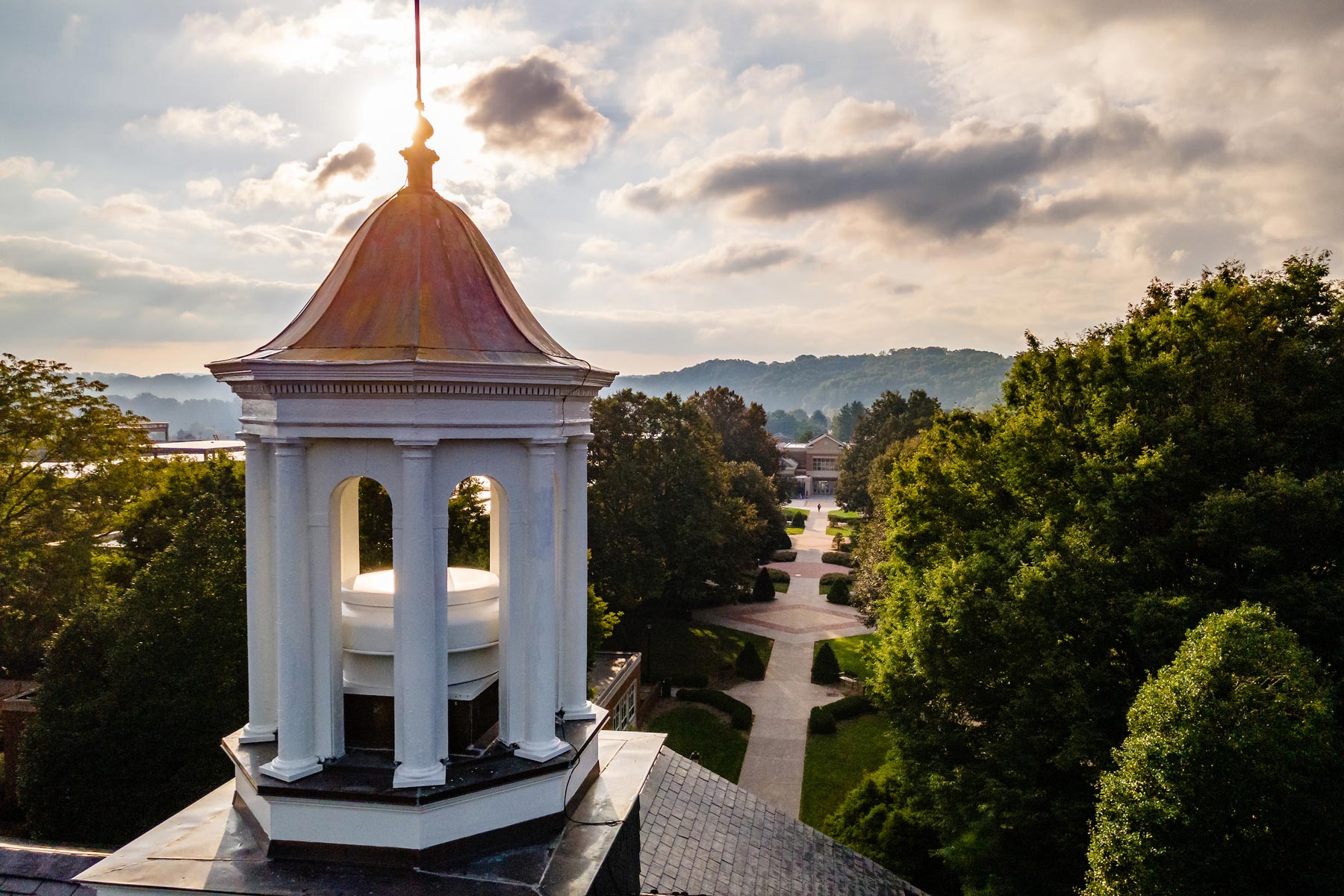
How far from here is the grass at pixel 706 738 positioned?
29.5 meters

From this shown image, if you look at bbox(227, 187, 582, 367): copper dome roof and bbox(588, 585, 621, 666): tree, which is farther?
bbox(588, 585, 621, 666): tree

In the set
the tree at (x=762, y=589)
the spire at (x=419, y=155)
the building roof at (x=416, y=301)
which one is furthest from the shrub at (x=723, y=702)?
the spire at (x=419, y=155)

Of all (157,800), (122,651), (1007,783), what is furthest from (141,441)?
(1007,783)

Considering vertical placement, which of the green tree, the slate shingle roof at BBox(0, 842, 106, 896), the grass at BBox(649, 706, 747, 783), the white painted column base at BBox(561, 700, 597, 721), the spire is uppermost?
the spire

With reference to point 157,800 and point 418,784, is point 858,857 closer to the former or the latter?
point 418,784

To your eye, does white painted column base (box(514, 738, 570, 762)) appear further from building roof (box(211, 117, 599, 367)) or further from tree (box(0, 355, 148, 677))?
tree (box(0, 355, 148, 677))

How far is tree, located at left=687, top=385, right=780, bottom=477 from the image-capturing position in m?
78.7

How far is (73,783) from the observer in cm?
2098

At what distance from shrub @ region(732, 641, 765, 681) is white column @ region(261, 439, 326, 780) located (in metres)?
31.0

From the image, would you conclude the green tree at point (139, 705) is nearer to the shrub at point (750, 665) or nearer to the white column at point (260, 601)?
the white column at point (260, 601)

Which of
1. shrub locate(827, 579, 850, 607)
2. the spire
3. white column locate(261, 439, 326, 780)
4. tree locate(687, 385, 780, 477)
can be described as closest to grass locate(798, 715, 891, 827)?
shrub locate(827, 579, 850, 607)

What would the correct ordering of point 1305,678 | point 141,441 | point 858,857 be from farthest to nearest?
point 141,441, point 858,857, point 1305,678

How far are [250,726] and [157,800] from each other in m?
15.2

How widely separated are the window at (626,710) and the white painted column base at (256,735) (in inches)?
782
